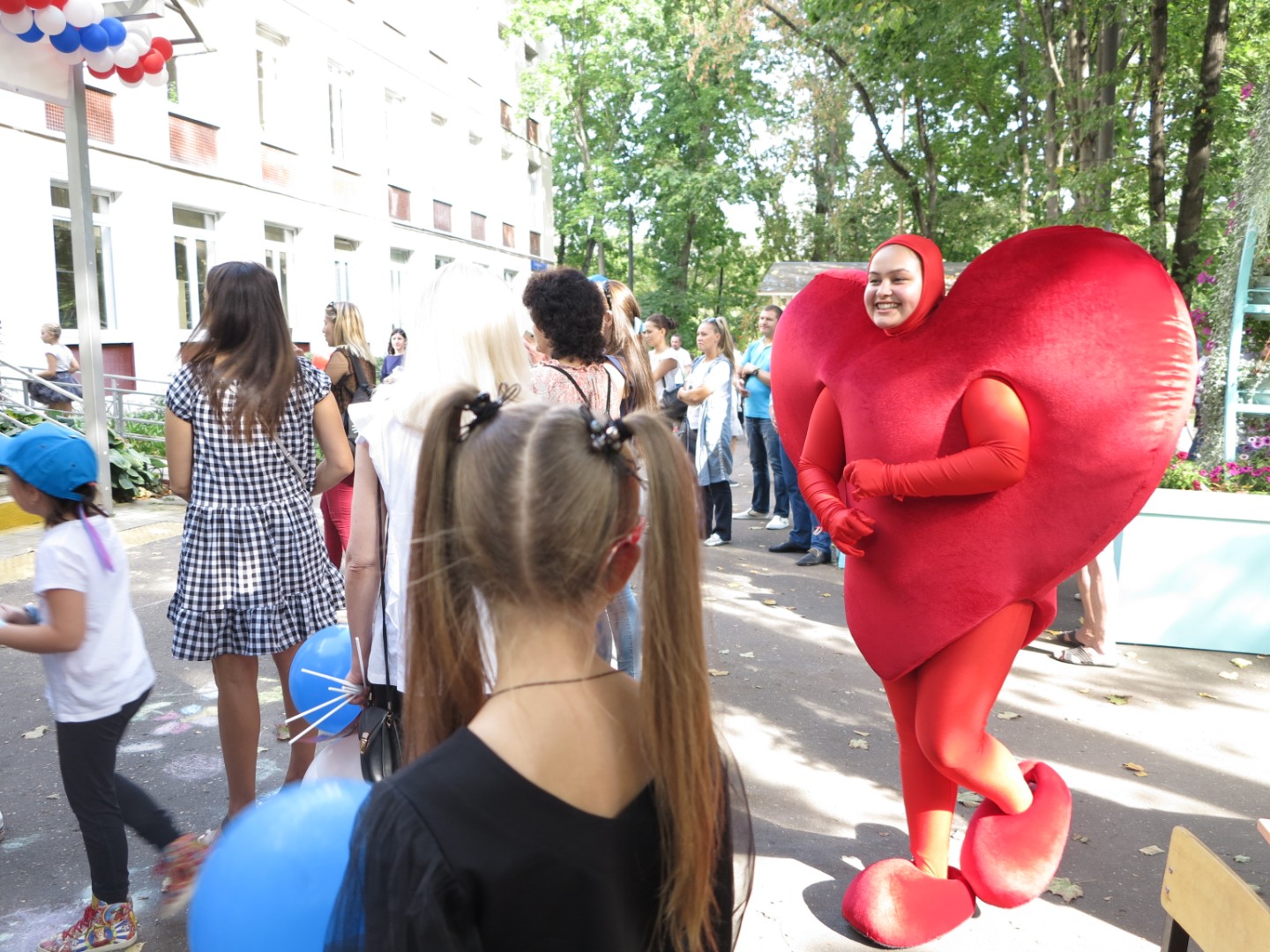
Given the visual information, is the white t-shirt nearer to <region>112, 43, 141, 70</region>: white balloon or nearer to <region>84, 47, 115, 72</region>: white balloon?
<region>84, 47, 115, 72</region>: white balloon

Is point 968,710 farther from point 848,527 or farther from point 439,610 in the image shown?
point 439,610

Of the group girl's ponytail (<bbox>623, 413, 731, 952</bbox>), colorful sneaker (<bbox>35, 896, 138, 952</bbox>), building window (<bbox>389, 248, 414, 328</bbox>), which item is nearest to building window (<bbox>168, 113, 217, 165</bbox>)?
building window (<bbox>389, 248, 414, 328</bbox>)

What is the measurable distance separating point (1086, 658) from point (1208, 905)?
13.0ft

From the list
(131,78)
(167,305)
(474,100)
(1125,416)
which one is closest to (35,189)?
(167,305)

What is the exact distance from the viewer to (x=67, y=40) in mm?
6199

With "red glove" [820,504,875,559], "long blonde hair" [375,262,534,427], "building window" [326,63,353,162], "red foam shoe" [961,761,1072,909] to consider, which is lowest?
"red foam shoe" [961,761,1072,909]

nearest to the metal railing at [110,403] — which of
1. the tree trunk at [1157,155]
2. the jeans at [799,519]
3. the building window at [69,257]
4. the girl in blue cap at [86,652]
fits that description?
the building window at [69,257]

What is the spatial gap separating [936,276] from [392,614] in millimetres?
1816

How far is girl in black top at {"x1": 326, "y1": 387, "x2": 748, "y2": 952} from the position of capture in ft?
3.59

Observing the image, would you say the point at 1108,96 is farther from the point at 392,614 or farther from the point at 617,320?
the point at 392,614

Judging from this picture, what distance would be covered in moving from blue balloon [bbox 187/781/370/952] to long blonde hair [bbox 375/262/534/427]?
1.25m

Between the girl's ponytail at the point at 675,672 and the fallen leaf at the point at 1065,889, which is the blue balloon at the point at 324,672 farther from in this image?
Answer: the fallen leaf at the point at 1065,889

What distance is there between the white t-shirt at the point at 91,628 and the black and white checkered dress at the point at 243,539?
367 mm

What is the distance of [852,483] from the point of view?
284 centimetres
